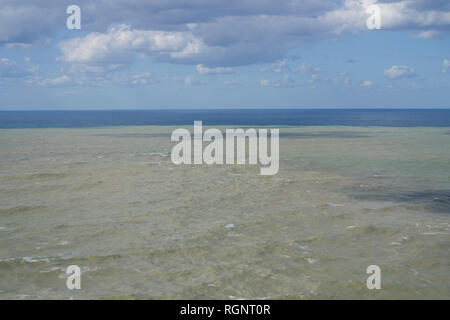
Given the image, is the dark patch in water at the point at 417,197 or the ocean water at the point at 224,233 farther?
the dark patch in water at the point at 417,197

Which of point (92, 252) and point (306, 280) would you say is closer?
point (306, 280)

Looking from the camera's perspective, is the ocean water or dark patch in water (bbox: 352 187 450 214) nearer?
the ocean water

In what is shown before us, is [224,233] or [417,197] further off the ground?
[417,197]


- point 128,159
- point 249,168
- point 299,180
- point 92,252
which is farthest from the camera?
point 128,159
